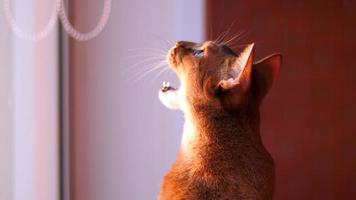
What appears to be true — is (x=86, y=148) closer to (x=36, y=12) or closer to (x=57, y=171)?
(x=57, y=171)

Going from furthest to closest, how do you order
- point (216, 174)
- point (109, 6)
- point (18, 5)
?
point (109, 6) < point (18, 5) < point (216, 174)

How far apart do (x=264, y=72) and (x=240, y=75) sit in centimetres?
8

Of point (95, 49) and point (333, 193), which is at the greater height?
point (95, 49)

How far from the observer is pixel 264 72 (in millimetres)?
730

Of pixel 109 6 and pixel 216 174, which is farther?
pixel 109 6

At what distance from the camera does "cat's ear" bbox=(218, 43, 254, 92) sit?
655mm

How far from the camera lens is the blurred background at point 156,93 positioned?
97 cm

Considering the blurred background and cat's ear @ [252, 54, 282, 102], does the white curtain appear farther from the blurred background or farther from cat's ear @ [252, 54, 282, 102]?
cat's ear @ [252, 54, 282, 102]

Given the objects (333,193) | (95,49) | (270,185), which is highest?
(95,49)

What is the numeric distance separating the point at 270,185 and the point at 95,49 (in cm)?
45

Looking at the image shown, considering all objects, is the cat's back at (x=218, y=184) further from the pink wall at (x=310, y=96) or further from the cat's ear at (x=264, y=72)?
the pink wall at (x=310, y=96)

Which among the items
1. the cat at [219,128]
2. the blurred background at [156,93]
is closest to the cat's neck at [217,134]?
the cat at [219,128]

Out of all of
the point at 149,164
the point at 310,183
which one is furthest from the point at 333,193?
the point at 149,164

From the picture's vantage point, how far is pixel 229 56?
721mm
